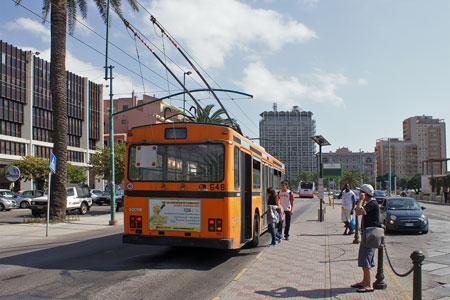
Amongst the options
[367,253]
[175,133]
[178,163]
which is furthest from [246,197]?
[367,253]

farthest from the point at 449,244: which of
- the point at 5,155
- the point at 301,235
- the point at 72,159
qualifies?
the point at 72,159

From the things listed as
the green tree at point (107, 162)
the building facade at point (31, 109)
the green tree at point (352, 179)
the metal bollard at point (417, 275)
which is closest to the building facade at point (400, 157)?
Result: the green tree at point (352, 179)

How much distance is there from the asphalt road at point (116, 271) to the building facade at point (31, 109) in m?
50.6

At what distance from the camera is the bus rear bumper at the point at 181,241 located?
29.3 ft

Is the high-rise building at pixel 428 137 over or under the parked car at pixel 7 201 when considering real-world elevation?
over

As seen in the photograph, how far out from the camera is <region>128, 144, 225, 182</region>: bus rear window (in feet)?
30.3

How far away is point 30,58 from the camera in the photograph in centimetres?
6009

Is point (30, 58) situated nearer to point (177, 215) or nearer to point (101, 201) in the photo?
point (101, 201)

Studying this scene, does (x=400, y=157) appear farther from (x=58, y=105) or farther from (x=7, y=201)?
(x=58, y=105)

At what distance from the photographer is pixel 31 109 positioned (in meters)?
61.0

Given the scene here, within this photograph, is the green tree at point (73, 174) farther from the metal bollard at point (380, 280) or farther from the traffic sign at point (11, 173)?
the metal bollard at point (380, 280)

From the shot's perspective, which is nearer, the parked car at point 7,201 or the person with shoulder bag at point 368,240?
the person with shoulder bag at point 368,240

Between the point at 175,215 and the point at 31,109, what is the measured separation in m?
58.7

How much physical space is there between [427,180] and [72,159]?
59.7 metres
